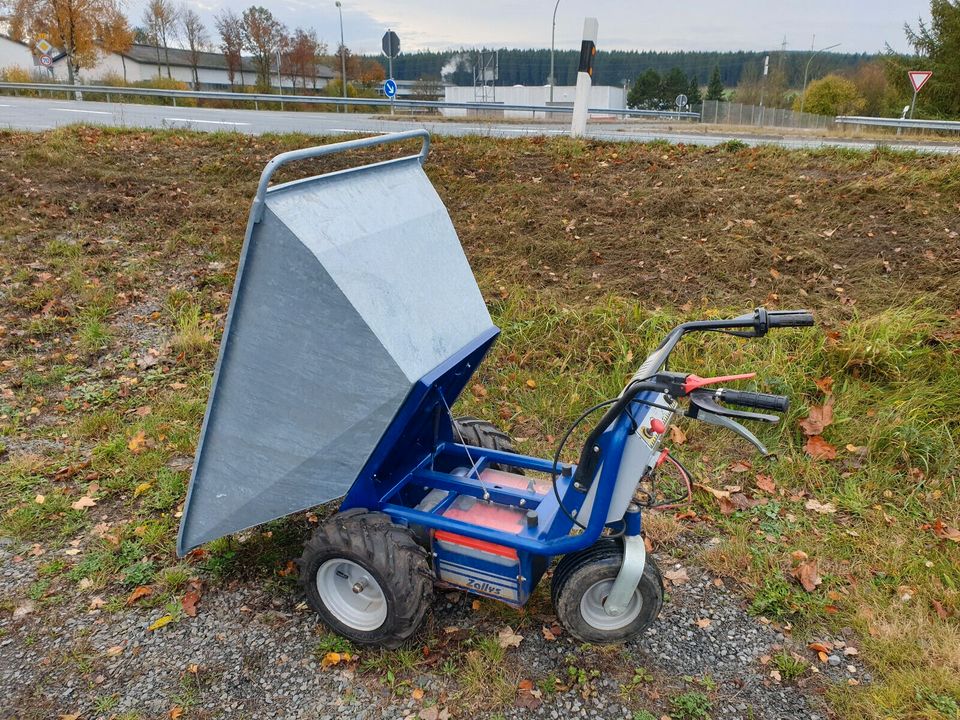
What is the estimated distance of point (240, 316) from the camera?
257 centimetres

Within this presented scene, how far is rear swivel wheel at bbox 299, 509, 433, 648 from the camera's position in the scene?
8.76 ft

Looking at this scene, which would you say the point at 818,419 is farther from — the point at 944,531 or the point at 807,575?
the point at 807,575

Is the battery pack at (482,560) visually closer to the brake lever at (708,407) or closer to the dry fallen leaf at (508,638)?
the dry fallen leaf at (508,638)

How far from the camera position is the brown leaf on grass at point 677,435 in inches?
175

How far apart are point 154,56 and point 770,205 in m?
76.2

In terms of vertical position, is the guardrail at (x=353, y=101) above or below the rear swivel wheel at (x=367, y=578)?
above

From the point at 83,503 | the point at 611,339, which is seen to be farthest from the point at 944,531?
the point at 83,503

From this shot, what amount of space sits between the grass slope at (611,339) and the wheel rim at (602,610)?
1.72 ft

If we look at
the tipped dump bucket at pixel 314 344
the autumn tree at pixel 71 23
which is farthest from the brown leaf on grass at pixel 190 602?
the autumn tree at pixel 71 23

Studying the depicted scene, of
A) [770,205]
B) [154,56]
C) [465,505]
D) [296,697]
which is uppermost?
[154,56]

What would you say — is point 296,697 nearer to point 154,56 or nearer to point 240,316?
point 240,316

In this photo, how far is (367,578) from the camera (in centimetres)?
284

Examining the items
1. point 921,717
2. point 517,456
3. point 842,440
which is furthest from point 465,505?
point 842,440

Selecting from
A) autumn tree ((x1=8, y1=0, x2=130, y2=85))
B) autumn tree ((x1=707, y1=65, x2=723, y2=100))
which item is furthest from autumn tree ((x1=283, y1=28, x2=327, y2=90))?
autumn tree ((x1=707, y1=65, x2=723, y2=100))
